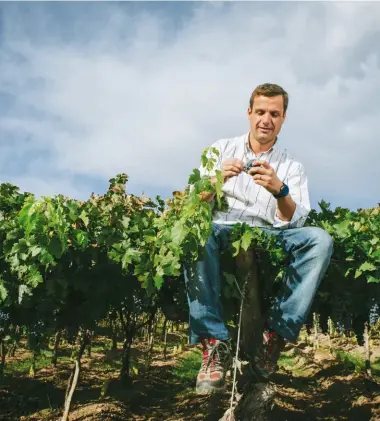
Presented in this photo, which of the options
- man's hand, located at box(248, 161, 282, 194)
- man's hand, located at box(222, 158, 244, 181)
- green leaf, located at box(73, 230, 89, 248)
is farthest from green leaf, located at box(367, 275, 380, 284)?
green leaf, located at box(73, 230, 89, 248)

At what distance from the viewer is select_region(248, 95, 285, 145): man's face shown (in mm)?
3418

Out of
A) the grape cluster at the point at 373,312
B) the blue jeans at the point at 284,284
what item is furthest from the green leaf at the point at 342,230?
the grape cluster at the point at 373,312

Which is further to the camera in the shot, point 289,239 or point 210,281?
point 289,239

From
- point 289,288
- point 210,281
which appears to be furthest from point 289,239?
point 210,281

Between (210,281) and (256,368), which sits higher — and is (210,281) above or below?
above

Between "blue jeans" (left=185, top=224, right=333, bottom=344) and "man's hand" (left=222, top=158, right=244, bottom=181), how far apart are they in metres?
0.40

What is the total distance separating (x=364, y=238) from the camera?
3.93 metres

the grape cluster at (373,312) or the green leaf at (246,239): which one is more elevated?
the green leaf at (246,239)

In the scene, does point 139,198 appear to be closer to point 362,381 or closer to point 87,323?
point 87,323

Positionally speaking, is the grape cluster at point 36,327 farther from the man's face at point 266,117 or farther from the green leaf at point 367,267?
the green leaf at point 367,267

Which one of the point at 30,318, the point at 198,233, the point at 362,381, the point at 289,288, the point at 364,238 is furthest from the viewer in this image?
the point at 362,381

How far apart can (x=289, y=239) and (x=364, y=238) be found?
99cm

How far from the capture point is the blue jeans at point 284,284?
2965 mm

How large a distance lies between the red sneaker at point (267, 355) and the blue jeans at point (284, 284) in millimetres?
132
